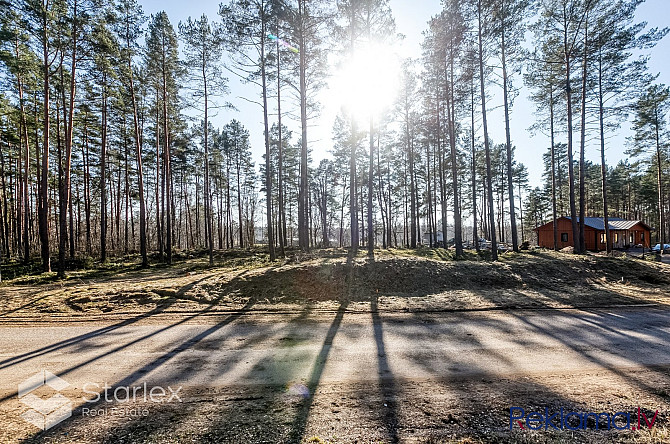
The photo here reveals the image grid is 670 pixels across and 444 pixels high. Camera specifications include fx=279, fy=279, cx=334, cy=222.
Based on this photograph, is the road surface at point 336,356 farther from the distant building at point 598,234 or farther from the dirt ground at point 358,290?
the distant building at point 598,234

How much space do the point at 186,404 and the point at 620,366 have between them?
674cm

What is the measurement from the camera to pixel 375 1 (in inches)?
568

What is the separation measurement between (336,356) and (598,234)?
40351mm

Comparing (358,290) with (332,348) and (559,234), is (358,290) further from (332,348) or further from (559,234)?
(559,234)

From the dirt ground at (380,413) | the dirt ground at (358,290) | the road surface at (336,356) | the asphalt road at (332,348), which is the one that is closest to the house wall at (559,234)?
the dirt ground at (358,290)

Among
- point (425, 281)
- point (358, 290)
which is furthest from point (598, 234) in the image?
point (358, 290)

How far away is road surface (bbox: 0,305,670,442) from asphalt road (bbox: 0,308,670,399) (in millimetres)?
25

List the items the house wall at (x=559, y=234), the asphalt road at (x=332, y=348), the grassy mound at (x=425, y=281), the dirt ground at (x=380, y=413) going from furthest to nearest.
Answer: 1. the house wall at (x=559, y=234)
2. the grassy mound at (x=425, y=281)
3. the asphalt road at (x=332, y=348)
4. the dirt ground at (x=380, y=413)

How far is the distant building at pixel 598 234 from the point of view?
3216cm

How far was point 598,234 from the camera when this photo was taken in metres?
31.9

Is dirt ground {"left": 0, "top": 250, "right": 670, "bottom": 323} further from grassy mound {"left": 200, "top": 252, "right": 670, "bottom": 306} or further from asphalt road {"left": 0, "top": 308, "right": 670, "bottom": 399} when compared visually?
asphalt road {"left": 0, "top": 308, "right": 670, "bottom": 399}

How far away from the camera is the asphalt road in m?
4.45

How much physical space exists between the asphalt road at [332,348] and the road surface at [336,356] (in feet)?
0.08

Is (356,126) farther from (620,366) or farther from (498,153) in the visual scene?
(498,153)
